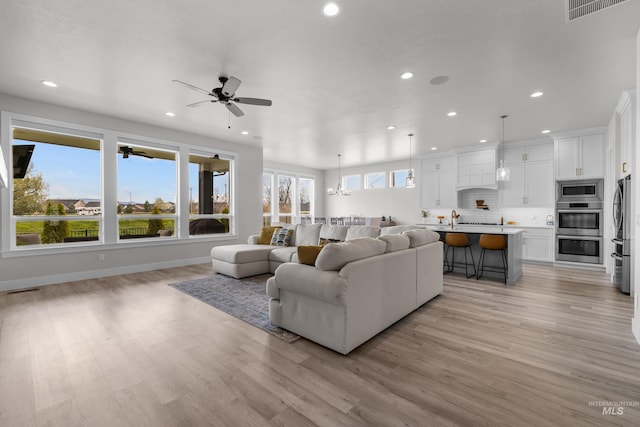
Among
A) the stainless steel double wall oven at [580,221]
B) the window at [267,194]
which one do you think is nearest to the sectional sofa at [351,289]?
the stainless steel double wall oven at [580,221]

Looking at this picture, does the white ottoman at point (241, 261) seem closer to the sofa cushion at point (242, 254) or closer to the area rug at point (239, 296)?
the sofa cushion at point (242, 254)

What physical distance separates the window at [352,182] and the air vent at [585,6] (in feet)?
26.6

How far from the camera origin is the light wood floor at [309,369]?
167 cm

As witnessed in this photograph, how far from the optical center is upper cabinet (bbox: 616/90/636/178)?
390cm

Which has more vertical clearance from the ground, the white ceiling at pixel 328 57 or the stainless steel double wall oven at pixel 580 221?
the white ceiling at pixel 328 57

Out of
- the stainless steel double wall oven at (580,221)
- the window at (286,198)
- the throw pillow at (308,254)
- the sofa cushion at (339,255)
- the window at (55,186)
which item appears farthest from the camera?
the window at (286,198)

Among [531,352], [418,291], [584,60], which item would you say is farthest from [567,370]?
[584,60]

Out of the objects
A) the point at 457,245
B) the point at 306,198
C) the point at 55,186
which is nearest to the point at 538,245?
the point at 457,245

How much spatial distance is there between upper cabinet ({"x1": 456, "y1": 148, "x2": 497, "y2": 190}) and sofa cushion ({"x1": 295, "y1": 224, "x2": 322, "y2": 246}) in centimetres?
444

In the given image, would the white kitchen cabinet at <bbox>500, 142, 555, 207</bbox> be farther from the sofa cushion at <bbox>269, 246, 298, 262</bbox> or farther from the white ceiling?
the sofa cushion at <bbox>269, 246, 298, 262</bbox>

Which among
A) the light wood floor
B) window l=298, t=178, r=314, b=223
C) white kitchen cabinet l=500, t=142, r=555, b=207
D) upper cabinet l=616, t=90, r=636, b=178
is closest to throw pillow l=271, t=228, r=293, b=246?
the light wood floor

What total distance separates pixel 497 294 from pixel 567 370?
208 cm

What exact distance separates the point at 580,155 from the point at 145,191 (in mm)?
9034

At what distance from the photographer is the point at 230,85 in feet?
10.9
